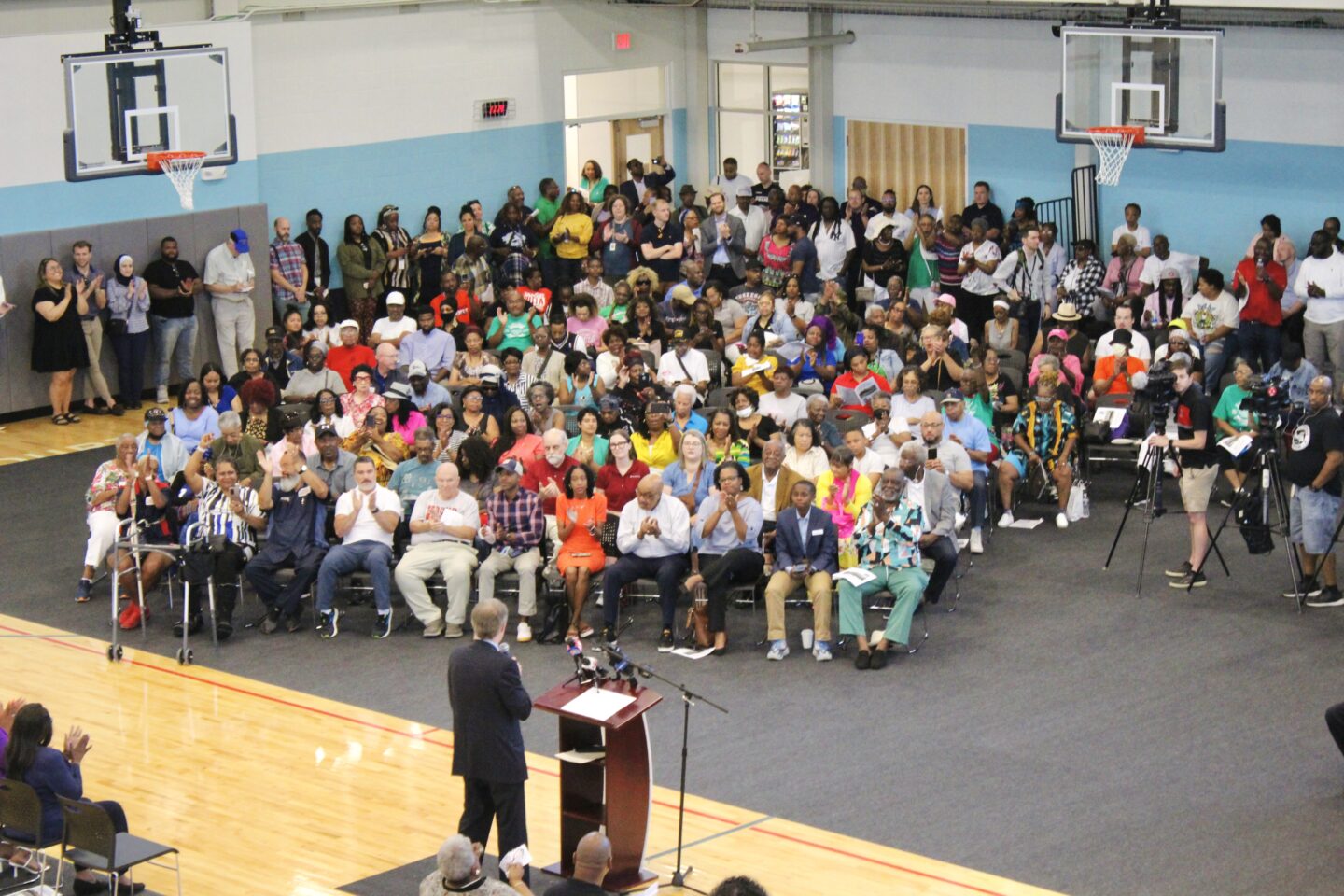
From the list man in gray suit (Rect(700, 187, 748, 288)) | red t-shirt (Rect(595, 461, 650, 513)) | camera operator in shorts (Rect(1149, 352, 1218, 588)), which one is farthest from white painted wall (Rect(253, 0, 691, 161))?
camera operator in shorts (Rect(1149, 352, 1218, 588))

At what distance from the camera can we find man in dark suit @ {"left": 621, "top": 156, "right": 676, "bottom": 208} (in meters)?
20.9

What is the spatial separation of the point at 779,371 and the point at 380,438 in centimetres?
283

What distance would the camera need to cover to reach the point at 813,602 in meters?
11.1

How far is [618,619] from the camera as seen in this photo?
11.9 metres

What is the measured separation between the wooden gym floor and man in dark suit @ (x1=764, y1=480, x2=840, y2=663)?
196cm

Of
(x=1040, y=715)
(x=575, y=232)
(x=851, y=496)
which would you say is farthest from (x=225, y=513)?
(x=575, y=232)

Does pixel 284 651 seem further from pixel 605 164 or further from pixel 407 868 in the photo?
pixel 605 164

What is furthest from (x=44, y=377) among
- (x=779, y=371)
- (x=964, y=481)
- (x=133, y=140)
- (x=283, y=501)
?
(x=964, y=481)

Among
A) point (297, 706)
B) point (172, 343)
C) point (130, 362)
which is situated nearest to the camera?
point (297, 706)

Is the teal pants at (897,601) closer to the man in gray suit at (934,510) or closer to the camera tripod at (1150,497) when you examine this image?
the man in gray suit at (934,510)

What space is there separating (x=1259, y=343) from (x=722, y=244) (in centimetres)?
566

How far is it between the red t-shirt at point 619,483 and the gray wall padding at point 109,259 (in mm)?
7386

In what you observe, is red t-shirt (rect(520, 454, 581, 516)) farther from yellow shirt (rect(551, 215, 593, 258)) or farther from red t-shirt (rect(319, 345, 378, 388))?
yellow shirt (rect(551, 215, 593, 258))

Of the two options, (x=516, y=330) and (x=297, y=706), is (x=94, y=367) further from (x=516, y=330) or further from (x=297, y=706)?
(x=297, y=706)
